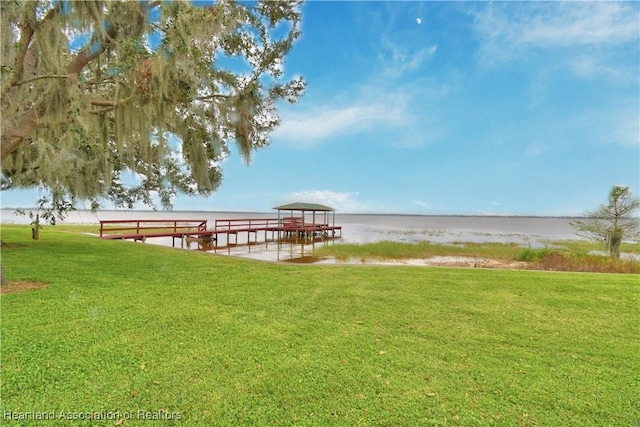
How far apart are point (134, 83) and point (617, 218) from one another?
1774 centimetres

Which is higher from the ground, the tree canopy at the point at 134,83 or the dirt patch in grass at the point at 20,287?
the tree canopy at the point at 134,83

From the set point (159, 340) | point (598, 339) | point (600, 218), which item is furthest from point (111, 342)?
Result: point (600, 218)

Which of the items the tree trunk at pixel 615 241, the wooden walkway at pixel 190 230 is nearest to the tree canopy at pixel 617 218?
the tree trunk at pixel 615 241

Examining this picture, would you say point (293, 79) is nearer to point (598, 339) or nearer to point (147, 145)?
point (147, 145)

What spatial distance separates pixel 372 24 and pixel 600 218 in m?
12.5

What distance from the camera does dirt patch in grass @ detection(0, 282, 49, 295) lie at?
443 cm

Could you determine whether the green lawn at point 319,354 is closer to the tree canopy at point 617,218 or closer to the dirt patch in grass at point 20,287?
the dirt patch in grass at point 20,287

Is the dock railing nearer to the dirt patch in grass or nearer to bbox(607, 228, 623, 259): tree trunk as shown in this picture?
the dirt patch in grass

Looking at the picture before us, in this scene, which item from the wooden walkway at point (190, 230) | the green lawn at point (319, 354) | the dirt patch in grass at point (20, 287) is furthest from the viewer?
the wooden walkway at point (190, 230)

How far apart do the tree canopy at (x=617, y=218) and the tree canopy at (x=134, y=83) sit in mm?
14760

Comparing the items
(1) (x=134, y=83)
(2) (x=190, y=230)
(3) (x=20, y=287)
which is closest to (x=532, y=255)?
(1) (x=134, y=83)

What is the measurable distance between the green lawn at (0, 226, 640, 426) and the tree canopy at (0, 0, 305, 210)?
7.67 ft

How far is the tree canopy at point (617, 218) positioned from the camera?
13.1m

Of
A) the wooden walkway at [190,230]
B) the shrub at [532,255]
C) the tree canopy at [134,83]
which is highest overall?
the tree canopy at [134,83]
